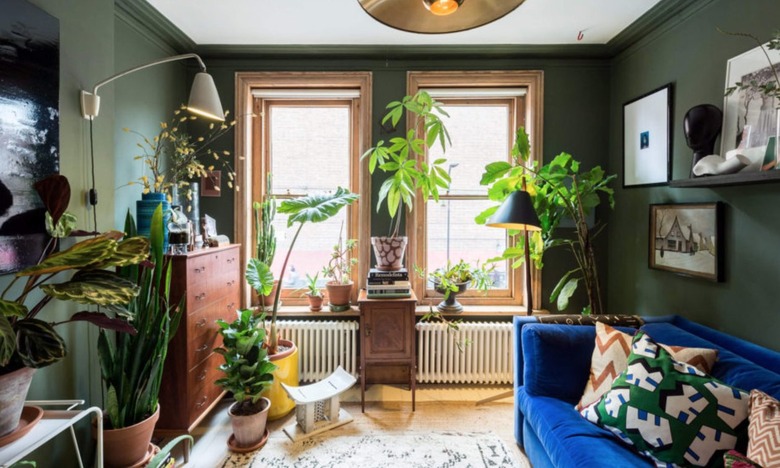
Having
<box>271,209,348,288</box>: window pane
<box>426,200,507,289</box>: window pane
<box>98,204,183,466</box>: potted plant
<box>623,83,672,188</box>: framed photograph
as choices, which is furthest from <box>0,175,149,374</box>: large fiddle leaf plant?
<box>623,83,672,188</box>: framed photograph

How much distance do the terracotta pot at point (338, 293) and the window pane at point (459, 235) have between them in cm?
76

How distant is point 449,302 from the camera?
2.85 meters

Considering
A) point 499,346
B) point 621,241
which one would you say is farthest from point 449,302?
point 621,241

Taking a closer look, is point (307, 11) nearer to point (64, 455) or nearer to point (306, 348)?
point (306, 348)

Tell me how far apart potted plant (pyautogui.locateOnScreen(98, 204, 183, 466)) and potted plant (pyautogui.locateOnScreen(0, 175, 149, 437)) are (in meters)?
0.41

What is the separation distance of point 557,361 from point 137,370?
2.10 metres

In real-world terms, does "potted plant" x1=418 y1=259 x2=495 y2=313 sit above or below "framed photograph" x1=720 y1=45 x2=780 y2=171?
below

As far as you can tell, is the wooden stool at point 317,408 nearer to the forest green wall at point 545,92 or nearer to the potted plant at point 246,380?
the potted plant at point 246,380

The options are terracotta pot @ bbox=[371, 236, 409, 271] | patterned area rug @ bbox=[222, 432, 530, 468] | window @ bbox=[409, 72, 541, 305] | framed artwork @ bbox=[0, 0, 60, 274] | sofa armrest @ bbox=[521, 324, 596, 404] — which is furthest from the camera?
window @ bbox=[409, 72, 541, 305]

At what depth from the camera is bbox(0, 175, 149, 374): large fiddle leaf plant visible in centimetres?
100

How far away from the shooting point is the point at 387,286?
2.55 m

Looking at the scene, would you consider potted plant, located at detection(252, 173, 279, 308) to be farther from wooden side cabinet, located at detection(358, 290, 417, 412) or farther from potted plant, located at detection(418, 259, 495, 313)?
potted plant, located at detection(418, 259, 495, 313)

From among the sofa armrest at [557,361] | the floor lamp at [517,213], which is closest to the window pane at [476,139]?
the floor lamp at [517,213]

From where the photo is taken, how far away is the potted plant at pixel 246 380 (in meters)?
2.10
